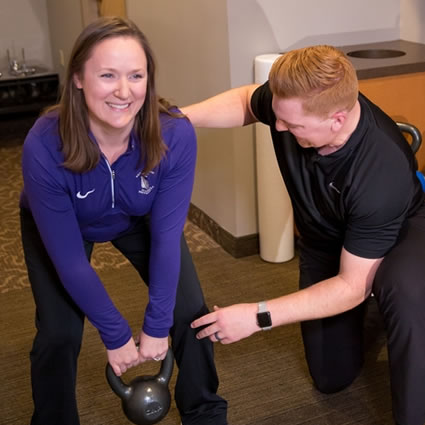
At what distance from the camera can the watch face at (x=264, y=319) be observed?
1.76 meters

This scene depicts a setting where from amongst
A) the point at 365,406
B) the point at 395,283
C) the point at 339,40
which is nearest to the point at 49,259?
the point at 395,283

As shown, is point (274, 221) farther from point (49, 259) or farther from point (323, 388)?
point (49, 259)

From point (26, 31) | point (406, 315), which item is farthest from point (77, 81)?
point (26, 31)

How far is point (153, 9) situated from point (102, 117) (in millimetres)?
2052

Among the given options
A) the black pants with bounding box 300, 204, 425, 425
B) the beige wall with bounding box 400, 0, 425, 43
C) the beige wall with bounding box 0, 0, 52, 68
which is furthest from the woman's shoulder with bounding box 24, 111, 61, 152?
the beige wall with bounding box 0, 0, 52, 68

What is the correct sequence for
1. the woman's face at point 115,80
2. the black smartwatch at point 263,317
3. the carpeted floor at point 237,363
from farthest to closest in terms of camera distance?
the carpeted floor at point 237,363, the black smartwatch at point 263,317, the woman's face at point 115,80

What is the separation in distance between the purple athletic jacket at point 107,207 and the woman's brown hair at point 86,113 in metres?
0.03

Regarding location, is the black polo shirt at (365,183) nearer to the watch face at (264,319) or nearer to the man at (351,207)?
the man at (351,207)

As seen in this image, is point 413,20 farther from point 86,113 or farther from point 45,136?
point 45,136

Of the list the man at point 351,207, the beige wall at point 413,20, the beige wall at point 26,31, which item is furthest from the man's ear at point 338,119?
the beige wall at point 26,31

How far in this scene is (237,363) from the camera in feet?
7.66

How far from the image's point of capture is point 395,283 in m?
1.71

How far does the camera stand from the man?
1.63 metres

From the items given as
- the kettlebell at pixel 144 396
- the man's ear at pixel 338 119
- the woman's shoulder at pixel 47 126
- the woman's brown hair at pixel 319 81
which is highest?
the woman's brown hair at pixel 319 81
